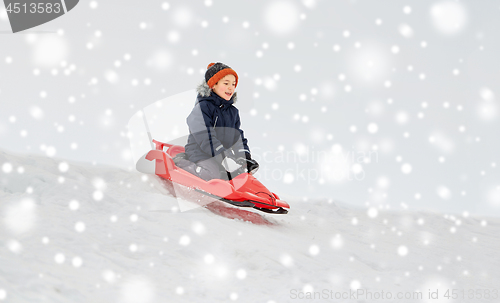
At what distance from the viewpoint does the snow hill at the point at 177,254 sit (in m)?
1.79

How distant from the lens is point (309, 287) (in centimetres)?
209

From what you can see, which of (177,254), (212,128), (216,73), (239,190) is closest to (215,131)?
(212,128)

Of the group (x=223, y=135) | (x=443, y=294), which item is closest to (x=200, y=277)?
Answer: (x=443, y=294)

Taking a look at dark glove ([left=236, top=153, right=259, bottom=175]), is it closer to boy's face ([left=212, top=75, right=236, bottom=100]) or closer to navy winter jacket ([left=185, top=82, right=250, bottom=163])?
navy winter jacket ([left=185, top=82, right=250, bottom=163])

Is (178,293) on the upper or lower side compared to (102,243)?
lower

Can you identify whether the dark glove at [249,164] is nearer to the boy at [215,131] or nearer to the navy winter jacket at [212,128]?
the boy at [215,131]

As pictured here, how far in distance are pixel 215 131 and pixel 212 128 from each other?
0.09 m

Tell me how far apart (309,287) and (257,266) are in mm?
359

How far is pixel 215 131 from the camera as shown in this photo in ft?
12.7

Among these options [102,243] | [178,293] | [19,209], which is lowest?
[178,293]

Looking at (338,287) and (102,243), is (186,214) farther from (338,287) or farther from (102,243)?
(338,287)

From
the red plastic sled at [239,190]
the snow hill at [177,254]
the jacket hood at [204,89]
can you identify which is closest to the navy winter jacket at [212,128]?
the jacket hood at [204,89]

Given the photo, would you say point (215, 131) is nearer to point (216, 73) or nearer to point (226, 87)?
point (226, 87)

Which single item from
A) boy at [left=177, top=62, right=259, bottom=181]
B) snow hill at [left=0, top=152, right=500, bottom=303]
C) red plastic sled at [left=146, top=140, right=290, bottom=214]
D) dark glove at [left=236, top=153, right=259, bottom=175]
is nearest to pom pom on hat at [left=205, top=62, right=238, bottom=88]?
boy at [left=177, top=62, right=259, bottom=181]
